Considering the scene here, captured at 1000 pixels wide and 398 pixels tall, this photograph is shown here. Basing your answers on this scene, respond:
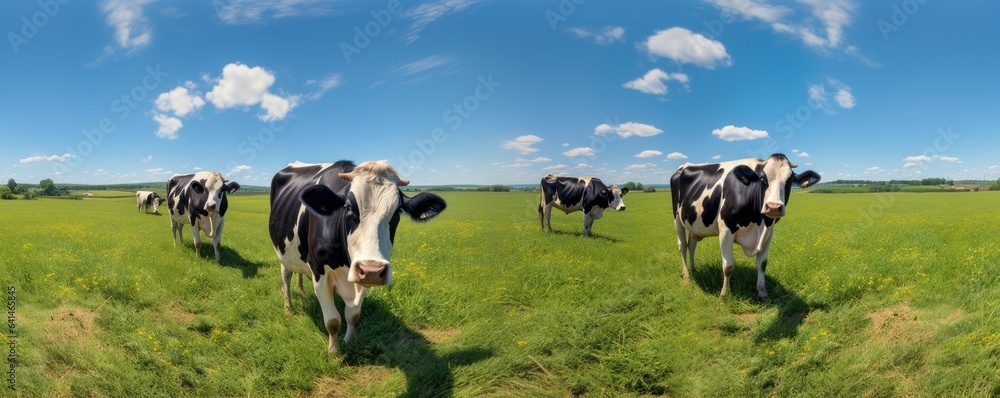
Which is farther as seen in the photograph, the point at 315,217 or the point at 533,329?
the point at 533,329

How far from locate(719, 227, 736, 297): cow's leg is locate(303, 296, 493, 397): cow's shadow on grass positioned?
4.43 metres

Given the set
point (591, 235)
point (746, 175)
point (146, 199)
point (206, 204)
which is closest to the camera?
point (746, 175)

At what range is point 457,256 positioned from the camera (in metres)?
11.0

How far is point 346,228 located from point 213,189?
8.42 metres

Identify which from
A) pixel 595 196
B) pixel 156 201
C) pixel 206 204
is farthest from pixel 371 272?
pixel 156 201

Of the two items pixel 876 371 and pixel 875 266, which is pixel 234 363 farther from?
pixel 875 266

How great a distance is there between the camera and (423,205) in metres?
5.41

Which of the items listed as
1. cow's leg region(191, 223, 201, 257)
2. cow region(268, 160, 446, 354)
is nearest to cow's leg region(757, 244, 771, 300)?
cow region(268, 160, 446, 354)

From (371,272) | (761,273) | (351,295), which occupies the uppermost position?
(371,272)

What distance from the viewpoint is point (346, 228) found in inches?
192

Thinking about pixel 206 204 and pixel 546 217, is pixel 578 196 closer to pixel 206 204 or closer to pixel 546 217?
pixel 546 217

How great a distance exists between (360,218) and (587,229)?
43.4 ft

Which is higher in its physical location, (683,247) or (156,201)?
(156,201)

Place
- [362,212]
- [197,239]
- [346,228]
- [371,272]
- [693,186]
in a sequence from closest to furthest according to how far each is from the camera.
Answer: [371,272] → [362,212] → [346,228] → [693,186] → [197,239]
